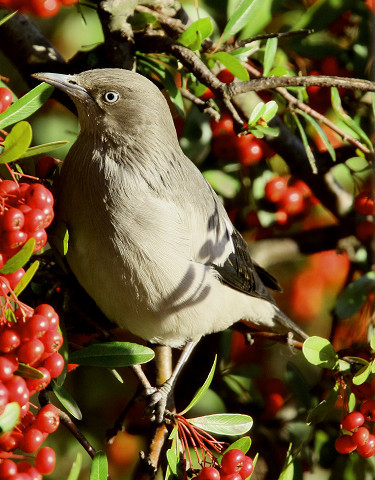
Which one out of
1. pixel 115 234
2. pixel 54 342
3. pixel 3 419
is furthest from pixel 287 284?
pixel 3 419

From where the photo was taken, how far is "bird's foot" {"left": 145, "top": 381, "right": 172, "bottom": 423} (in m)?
2.38

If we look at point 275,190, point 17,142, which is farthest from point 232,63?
point 17,142

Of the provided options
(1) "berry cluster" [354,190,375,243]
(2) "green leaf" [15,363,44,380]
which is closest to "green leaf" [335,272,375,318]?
(1) "berry cluster" [354,190,375,243]

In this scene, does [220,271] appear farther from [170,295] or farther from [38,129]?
[38,129]

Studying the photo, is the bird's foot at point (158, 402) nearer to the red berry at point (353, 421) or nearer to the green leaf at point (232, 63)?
the red berry at point (353, 421)

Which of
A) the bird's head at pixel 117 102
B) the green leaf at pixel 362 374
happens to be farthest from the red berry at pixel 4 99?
the green leaf at pixel 362 374

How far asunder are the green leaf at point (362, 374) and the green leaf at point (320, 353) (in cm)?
13

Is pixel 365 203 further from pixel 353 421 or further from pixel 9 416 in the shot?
pixel 9 416

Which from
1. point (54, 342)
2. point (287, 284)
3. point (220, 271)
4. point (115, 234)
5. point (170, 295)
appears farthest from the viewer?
point (287, 284)

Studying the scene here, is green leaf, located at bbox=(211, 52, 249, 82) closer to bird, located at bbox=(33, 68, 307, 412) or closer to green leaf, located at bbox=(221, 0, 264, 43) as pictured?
green leaf, located at bbox=(221, 0, 264, 43)

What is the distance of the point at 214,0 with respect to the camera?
10.1 feet

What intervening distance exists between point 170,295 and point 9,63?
4.59ft

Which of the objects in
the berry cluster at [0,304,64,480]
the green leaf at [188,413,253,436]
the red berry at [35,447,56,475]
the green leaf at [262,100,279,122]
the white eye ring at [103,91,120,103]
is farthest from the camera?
the green leaf at [262,100,279,122]

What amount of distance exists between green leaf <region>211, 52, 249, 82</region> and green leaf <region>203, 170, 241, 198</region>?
672mm
